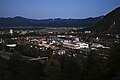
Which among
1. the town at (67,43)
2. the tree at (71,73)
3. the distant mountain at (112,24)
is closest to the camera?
the tree at (71,73)

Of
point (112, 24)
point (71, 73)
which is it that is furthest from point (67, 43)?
point (71, 73)

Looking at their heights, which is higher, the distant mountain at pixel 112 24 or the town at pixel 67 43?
the distant mountain at pixel 112 24

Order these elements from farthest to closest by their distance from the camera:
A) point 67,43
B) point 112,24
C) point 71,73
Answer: point 112,24 → point 67,43 → point 71,73

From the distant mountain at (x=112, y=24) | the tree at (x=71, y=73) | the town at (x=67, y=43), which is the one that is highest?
the distant mountain at (x=112, y=24)

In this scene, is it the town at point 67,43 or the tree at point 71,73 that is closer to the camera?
the tree at point 71,73

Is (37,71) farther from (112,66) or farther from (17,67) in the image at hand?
(112,66)

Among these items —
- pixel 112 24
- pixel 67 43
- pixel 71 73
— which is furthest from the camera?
pixel 112 24

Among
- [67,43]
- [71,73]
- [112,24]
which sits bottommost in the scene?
[67,43]

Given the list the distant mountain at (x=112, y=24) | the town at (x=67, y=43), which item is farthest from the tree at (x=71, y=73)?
the distant mountain at (x=112, y=24)

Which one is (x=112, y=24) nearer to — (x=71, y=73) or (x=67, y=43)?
(x=67, y=43)

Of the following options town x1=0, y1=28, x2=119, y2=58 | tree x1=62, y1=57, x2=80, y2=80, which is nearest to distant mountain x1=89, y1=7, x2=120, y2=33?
town x1=0, y1=28, x2=119, y2=58

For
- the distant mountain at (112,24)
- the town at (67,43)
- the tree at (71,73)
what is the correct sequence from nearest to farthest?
1. the tree at (71,73)
2. the town at (67,43)
3. the distant mountain at (112,24)

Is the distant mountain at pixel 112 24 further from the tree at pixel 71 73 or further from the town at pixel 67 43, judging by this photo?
the tree at pixel 71 73
